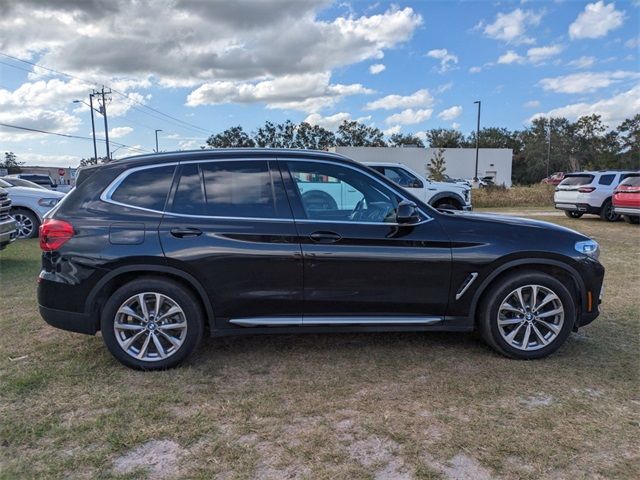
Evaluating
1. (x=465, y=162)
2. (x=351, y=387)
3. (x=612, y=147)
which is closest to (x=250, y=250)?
(x=351, y=387)

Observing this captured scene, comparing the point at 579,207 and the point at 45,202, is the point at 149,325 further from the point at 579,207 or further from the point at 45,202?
the point at 579,207

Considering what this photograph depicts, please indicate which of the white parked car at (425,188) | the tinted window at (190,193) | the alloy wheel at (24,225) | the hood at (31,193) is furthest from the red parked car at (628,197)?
the alloy wheel at (24,225)

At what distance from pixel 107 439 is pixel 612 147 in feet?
293

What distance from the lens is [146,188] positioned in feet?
12.3

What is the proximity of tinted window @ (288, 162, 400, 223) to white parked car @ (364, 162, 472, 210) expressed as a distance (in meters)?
8.15

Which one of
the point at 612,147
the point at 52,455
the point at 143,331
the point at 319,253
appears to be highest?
the point at 612,147

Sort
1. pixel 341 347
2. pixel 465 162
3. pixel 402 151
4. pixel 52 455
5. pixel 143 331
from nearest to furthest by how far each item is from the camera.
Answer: pixel 52 455 < pixel 143 331 < pixel 341 347 < pixel 402 151 < pixel 465 162

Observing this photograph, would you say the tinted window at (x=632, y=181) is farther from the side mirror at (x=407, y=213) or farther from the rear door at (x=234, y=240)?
the rear door at (x=234, y=240)

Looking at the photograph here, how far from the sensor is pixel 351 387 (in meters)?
3.45

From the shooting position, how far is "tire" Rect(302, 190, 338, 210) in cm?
383

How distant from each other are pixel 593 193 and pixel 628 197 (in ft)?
5.26

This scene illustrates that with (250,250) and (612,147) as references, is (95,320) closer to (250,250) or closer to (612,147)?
(250,250)

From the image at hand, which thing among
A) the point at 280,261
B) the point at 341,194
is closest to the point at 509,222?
the point at 341,194

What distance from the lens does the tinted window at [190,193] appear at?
3.73 metres
